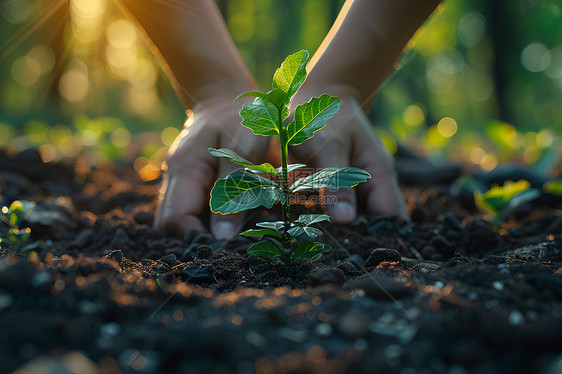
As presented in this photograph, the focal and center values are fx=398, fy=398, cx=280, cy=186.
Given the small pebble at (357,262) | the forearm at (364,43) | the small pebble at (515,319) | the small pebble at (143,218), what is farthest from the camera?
the small pebble at (143,218)

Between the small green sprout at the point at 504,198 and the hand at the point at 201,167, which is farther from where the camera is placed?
the small green sprout at the point at 504,198

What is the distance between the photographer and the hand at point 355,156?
75.0 inches

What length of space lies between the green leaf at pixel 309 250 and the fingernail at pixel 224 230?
0.53m

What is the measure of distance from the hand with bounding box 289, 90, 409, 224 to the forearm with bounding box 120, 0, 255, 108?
1.59 ft

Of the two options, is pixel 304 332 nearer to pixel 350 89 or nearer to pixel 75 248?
pixel 75 248

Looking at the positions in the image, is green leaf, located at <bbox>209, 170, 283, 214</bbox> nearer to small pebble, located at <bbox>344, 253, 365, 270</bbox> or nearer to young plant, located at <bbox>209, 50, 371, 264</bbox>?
young plant, located at <bbox>209, 50, 371, 264</bbox>

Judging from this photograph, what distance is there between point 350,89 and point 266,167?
1.08 m

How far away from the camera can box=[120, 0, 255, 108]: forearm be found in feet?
7.22

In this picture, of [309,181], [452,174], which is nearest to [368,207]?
[309,181]

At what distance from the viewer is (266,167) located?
129cm

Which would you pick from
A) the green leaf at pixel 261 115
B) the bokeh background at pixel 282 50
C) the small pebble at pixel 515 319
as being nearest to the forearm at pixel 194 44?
the green leaf at pixel 261 115

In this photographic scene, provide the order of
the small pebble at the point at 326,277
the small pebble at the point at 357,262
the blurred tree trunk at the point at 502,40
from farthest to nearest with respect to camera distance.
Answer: the blurred tree trunk at the point at 502,40, the small pebble at the point at 357,262, the small pebble at the point at 326,277

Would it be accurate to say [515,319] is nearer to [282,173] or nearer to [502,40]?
[282,173]

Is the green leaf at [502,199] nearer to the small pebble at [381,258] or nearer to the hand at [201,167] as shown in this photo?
the small pebble at [381,258]
